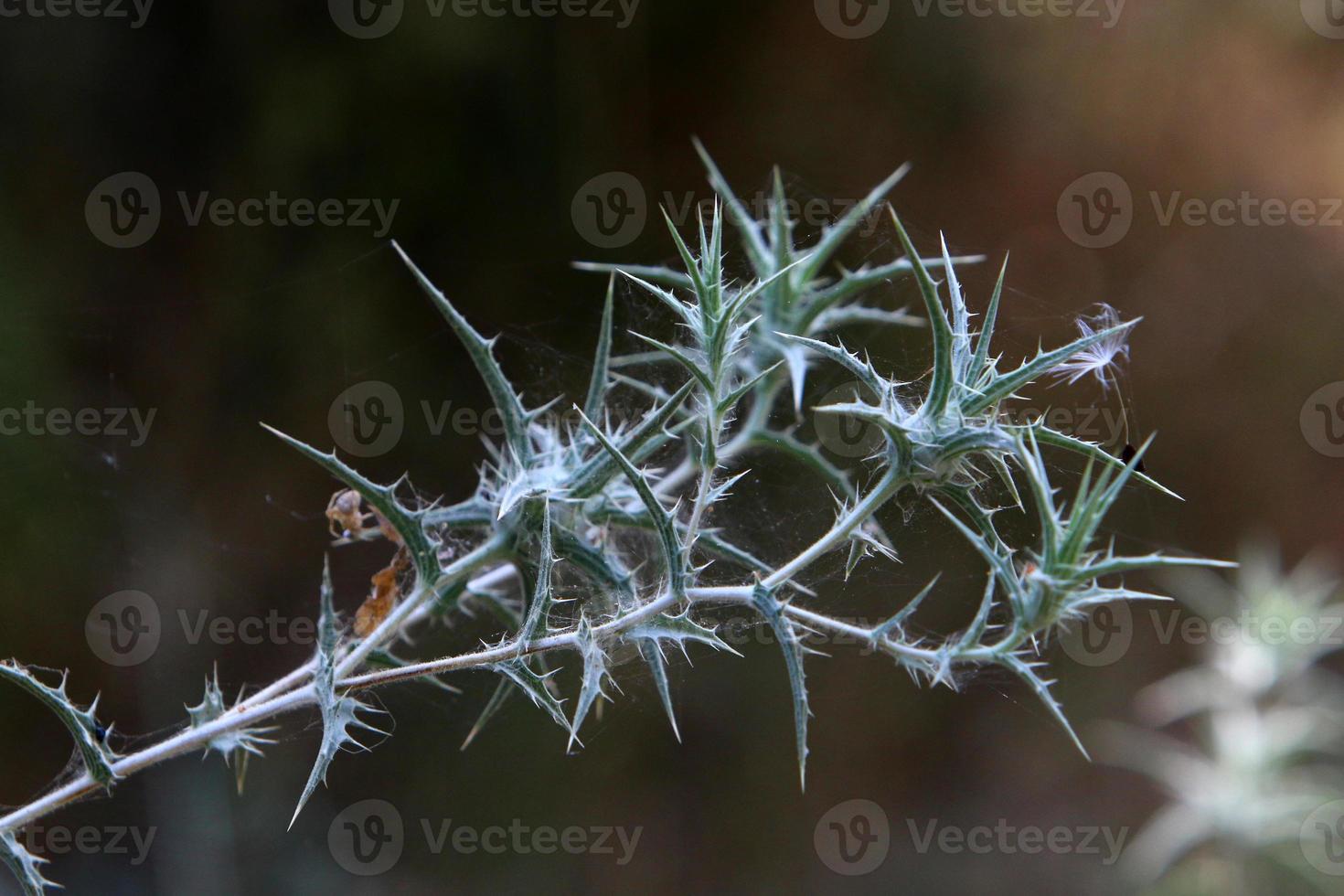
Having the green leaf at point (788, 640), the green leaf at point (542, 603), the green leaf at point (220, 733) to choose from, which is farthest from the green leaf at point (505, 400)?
the green leaf at point (220, 733)

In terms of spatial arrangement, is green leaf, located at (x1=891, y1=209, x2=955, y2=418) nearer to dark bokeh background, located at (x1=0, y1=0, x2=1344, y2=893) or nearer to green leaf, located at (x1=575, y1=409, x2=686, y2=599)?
green leaf, located at (x1=575, y1=409, x2=686, y2=599)

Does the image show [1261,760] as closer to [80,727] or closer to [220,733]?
[220,733]

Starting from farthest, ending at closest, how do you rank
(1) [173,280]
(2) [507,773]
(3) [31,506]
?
(2) [507,773], (1) [173,280], (3) [31,506]

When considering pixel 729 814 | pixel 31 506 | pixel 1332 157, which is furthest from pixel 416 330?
pixel 1332 157

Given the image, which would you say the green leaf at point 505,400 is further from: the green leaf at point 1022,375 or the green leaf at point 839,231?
the green leaf at point 1022,375

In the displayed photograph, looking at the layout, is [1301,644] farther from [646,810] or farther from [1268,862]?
[646,810]

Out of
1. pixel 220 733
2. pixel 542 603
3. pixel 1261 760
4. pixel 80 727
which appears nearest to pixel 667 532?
pixel 542 603

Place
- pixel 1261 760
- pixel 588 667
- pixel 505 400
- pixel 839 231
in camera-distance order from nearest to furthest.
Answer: pixel 588 667
pixel 839 231
pixel 505 400
pixel 1261 760
